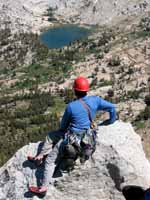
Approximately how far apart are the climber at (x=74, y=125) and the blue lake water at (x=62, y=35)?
10369cm

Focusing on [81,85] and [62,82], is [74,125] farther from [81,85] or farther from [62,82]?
[62,82]

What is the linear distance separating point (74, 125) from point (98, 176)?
135cm

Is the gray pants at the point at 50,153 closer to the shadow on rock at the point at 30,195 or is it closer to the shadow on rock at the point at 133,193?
the shadow on rock at the point at 30,195

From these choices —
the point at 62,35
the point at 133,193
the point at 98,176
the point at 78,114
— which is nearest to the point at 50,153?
the point at 78,114

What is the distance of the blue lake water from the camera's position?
119219 millimetres

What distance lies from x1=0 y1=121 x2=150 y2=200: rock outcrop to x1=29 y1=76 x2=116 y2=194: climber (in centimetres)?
42

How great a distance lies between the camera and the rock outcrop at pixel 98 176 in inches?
448

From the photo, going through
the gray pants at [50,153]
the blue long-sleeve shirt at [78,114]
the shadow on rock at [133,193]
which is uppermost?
the blue long-sleeve shirt at [78,114]

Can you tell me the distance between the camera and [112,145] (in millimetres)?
11703

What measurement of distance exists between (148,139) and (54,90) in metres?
33.7

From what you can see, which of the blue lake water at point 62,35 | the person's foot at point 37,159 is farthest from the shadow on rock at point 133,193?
the blue lake water at point 62,35

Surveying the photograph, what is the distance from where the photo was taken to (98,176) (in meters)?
11.7

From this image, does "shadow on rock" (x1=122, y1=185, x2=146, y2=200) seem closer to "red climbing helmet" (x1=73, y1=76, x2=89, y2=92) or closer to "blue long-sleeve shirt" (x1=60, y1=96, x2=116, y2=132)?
"blue long-sleeve shirt" (x1=60, y1=96, x2=116, y2=132)

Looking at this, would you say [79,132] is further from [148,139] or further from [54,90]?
[54,90]
